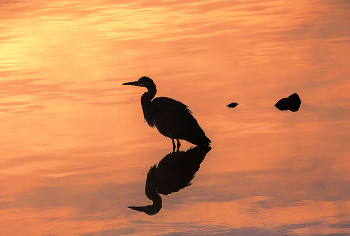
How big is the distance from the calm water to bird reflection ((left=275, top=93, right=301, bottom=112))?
0.61 feet

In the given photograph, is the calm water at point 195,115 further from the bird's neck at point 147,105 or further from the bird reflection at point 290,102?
the bird's neck at point 147,105

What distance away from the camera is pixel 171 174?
25.9ft

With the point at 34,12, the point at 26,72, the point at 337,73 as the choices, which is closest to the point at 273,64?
the point at 337,73

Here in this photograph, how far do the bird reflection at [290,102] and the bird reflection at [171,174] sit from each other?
245 centimetres

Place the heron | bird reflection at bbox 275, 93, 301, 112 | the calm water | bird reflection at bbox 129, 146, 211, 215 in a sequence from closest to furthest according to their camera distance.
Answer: the calm water
bird reflection at bbox 129, 146, 211, 215
the heron
bird reflection at bbox 275, 93, 301, 112

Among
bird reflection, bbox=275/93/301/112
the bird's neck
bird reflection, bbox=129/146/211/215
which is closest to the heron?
the bird's neck

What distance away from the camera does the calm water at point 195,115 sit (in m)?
6.47

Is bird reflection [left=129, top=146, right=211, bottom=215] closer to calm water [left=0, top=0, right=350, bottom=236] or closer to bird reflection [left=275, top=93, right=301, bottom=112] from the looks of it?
calm water [left=0, top=0, right=350, bottom=236]

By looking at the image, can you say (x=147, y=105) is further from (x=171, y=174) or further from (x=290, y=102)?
(x=290, y=102)

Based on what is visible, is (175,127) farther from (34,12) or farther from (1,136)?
(34,12)

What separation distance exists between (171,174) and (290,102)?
3763mm

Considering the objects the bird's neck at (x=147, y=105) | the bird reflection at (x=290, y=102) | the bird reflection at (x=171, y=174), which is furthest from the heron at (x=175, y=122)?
the bird reflection at (x=290, y=102)

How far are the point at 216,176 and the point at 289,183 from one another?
97cm

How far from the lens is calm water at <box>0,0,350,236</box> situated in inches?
255
